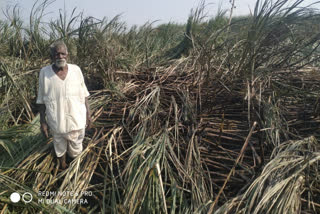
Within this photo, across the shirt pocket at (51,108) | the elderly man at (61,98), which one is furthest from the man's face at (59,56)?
the shirt pocket at (51,108)

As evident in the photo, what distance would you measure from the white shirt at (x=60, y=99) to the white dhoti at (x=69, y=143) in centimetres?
6

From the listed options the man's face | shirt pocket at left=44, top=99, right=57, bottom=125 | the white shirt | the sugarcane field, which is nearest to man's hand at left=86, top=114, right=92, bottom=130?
the sugarcane field

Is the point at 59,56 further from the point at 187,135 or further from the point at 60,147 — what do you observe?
the point at 187,135

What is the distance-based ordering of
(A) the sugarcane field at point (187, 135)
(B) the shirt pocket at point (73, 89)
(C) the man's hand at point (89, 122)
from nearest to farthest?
(A) the sugarcane field at point (187, 135), (B) the shirt pocket at point (73, 89), (C) the man's hand at point (89, 122)

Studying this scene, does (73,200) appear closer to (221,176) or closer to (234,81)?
(221,176)

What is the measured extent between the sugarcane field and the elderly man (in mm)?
48

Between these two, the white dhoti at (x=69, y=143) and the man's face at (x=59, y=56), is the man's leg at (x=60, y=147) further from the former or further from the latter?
the man's face at (x=59, y=56)

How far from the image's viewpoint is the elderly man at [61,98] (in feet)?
6.16

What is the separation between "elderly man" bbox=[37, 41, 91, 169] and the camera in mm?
1877

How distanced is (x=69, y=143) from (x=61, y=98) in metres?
0.37

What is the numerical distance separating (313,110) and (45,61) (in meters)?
2.98

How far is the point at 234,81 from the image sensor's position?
261 cm

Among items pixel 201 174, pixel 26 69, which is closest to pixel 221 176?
pixel 201 174

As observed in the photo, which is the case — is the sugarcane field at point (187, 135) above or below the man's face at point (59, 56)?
below
